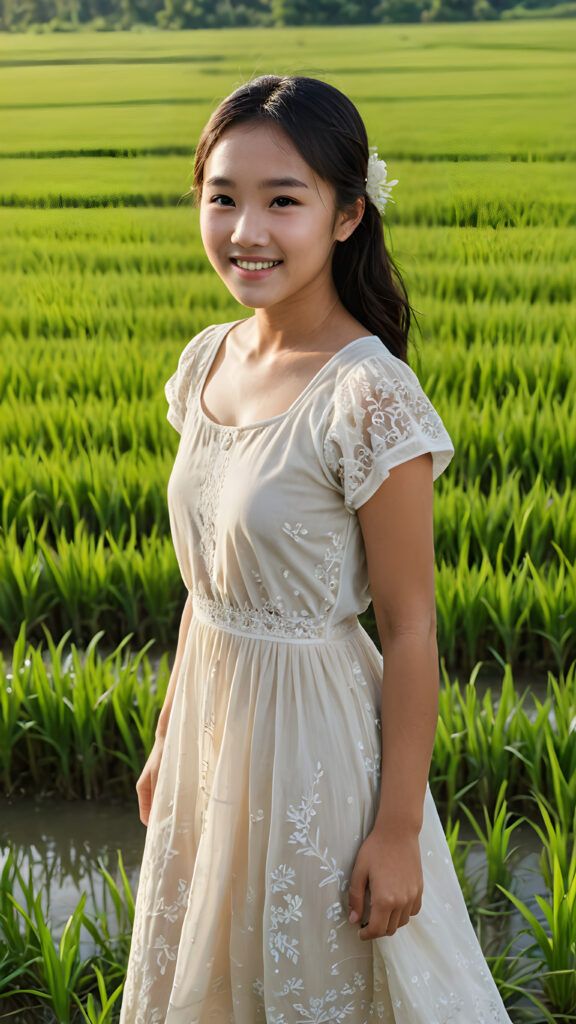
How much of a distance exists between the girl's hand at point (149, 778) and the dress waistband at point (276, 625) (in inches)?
9.7

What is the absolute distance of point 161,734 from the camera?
1331mm

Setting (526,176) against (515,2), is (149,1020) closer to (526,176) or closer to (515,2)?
(526,176)

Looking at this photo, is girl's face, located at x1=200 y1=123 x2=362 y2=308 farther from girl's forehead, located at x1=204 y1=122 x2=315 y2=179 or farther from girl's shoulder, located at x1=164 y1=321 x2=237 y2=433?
girl's shoulder, located at x1=164 y1=321 x2=237 y2=433

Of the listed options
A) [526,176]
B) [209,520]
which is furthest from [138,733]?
[526,176]

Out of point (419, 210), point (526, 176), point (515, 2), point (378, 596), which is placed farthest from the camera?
point (515, 2)

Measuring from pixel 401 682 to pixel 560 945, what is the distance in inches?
30.9

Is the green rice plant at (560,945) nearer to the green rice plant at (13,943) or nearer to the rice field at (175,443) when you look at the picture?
the rice field at (175,443)

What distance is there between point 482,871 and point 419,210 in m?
5.27

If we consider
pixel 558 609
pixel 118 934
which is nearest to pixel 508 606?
pixel 558 609

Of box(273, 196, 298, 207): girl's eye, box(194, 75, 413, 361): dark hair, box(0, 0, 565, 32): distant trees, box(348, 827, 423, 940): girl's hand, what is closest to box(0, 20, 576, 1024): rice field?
box(194, 75, 413, 361): dark hair

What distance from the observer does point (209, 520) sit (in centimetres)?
113

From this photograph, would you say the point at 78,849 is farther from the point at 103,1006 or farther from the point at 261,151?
the point at 261,151

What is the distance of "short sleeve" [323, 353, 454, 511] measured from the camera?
1.00 metres

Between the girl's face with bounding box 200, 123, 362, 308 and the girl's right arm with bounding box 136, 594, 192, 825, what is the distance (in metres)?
0.39
